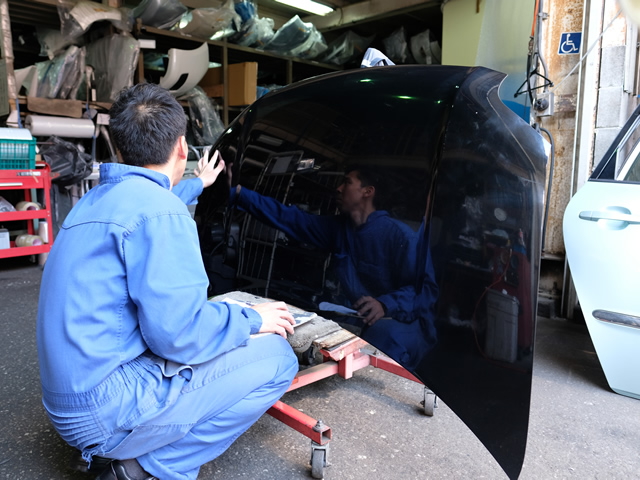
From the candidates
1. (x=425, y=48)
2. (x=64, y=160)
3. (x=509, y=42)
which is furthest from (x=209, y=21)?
(x=509, y=42)

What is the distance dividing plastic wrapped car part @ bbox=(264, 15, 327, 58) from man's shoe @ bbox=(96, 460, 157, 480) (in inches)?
230

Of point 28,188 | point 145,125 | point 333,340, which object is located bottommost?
point 333,340

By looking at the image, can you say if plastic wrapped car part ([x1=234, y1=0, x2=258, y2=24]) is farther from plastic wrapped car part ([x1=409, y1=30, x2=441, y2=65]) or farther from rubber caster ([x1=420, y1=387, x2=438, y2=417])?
rubber caster ([x1=420, y1=387, x2=438, y2=417])

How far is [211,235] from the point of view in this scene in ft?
5.11

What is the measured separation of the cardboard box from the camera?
18.3 ft

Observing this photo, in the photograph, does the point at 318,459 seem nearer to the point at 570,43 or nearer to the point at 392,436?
the point at 392,436

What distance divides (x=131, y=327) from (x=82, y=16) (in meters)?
4.64

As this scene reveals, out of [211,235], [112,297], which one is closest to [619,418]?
[211,235]

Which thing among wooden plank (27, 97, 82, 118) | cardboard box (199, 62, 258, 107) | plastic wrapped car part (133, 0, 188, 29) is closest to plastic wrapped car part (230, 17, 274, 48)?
cardboard box (199, 62, 258, 107)

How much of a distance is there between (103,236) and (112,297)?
14cm

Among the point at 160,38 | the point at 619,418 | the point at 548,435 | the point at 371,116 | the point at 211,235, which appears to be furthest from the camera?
the point at 160,38

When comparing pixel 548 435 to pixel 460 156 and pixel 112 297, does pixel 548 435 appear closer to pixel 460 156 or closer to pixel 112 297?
pixel 460 156

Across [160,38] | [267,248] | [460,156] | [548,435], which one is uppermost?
[160,38]

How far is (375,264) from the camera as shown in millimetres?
1147
